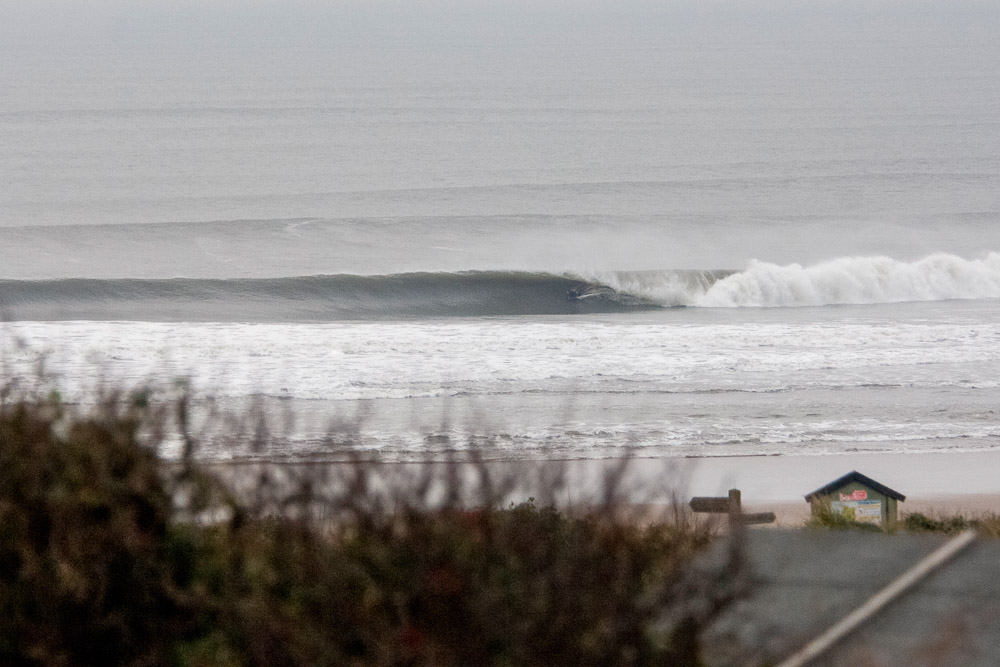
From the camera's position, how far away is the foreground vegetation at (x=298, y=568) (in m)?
3.76

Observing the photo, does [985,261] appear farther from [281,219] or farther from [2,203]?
[2,203]

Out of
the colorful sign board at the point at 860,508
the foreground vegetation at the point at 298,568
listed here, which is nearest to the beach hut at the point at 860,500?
the colorful sign board at the point at 860,508

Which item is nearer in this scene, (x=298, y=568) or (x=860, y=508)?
(x=298, y=568)

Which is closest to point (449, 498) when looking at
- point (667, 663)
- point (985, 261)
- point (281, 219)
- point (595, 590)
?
point (595, 590)

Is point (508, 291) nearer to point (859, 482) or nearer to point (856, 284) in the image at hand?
point (856, 284)

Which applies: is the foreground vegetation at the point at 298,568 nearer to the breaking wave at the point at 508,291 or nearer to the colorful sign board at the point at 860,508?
the colorful sign board at the point at 860,508

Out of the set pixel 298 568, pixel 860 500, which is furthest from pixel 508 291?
pixel 298 568

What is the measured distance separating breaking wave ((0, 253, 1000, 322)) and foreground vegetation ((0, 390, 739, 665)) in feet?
72.7

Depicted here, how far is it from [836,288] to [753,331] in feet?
24.0

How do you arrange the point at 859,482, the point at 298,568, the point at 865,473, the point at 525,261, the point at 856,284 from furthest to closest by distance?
the point at 525,261, the point at 856,284, the point at 865,473, the point at 859,482, the point at 298,568

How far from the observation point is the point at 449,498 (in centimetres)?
462

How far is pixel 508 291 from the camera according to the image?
30.5 meters

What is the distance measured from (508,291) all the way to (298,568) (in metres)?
26.1

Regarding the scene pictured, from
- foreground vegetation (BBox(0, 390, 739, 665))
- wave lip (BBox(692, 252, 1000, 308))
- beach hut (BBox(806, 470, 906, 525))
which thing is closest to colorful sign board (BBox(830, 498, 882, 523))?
beach hut (BBox(806, 470, 906, 525))
